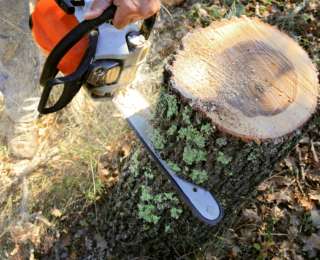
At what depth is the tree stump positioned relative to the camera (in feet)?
5.86

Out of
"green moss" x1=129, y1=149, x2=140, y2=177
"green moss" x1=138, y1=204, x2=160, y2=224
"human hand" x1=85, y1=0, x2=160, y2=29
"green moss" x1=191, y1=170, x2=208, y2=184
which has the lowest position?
"green moss" x1=138, y1=204, x2=160, y2=224

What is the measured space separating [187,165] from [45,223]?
41.1 inches

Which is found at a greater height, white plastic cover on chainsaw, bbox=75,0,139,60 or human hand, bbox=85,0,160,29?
human hand, bbox=85,0,160,29

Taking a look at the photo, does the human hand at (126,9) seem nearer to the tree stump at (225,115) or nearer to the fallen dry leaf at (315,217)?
the tree stump at (225,115)

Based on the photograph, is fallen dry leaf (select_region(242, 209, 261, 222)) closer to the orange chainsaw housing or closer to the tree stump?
the tree stump

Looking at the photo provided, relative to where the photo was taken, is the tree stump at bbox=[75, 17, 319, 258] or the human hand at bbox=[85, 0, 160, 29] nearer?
the human hand at bbox=[85, 0, 160, 29]

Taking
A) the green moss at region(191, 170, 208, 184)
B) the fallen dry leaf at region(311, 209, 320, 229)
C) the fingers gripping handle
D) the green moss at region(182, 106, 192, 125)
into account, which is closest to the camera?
the fingers gripping handle

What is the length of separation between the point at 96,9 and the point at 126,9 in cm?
10

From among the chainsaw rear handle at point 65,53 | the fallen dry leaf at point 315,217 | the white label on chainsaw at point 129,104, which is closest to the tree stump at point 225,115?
the white label on chainsaw at point 129,104

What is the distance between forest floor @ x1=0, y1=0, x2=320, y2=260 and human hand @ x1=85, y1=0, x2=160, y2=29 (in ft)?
3.53

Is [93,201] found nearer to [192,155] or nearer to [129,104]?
[129,104]

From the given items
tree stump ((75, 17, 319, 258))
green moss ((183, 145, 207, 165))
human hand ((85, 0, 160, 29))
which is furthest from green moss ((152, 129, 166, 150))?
human hand ((85, 0, 160, 29))

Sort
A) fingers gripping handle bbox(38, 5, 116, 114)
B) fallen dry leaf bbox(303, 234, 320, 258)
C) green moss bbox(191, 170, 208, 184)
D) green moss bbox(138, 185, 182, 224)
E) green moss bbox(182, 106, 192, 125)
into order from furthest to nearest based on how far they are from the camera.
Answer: fallen dry leaf bbox(303, 234, 320, 258)
green moss bbox(138, 185, 182, 224)
green moss bbox(191, 170, 208, 184)
green moss bbox(182, 106, 192, 125)
fingers gripping handle bbox(38, 5, 116, 114)

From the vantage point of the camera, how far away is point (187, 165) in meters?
1.93
